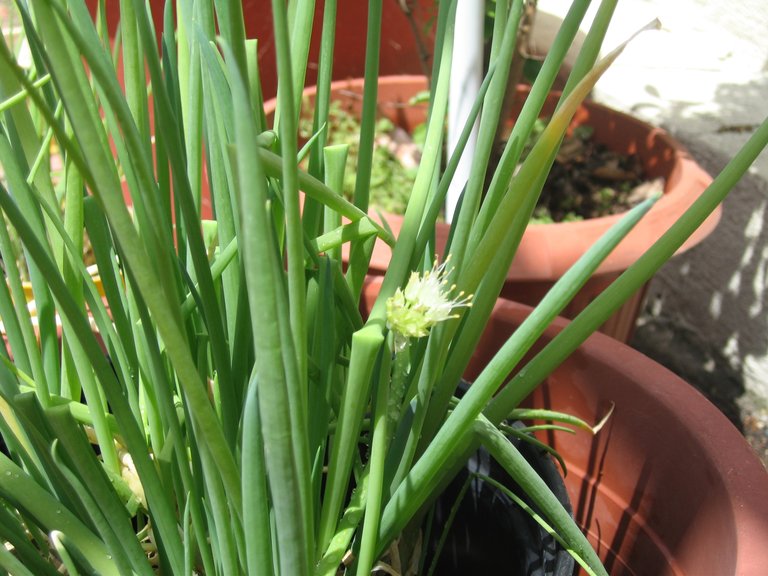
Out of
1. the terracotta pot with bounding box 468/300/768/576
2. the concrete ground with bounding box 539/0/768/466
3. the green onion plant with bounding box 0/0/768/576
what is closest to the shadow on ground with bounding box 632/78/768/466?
the concrete ground with bounding box 539/0/768/466

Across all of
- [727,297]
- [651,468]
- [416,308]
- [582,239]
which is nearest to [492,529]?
[651,468]

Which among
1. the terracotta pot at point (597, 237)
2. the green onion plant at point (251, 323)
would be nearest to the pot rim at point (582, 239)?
the terracotta pot at point (597, 237)

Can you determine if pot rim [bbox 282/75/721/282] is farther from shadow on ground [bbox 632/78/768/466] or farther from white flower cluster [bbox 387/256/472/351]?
white flower cluster [bbox 387/256/472/351]

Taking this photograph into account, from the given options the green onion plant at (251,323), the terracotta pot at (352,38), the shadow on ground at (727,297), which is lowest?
the shadow on ground at (727,297)

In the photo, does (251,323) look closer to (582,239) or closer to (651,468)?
(651,468)

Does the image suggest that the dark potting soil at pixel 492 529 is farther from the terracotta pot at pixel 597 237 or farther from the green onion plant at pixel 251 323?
the terracotta pot at pixel 597 237

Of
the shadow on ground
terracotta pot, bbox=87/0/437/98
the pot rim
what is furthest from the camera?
terracotta pot, bbox=87/0/437/98

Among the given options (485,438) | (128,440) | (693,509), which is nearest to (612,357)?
(693,509)
